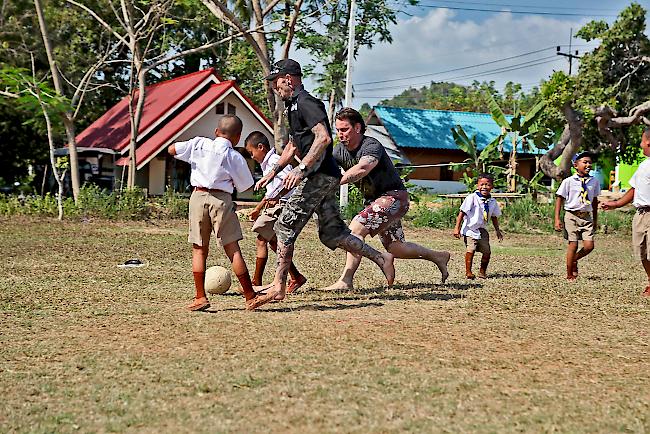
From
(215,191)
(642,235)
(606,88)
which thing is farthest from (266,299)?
(606,88)

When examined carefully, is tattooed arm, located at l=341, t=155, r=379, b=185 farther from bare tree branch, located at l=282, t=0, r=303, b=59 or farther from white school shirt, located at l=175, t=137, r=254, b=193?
bare tree branch, located at l=282, t=0, r=303, b=59

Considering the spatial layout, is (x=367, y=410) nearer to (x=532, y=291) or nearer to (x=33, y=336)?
(x=33, y=336)

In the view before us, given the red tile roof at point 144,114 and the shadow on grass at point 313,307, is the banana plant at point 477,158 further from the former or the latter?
the shadow on grass at point 313,307

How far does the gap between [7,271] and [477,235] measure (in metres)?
5.94

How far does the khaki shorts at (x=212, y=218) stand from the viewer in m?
7.20

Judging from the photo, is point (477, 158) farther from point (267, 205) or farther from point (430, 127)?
point (430, 127)

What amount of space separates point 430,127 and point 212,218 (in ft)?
127

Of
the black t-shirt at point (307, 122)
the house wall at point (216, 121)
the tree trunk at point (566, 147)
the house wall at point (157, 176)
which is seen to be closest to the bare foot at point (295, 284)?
the black t-shirt at point (307, 122)

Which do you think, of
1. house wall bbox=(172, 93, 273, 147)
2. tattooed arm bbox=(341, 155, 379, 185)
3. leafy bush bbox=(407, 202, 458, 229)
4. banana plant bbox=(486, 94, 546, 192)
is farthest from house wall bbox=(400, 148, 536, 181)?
tattooed arm bbox=(341, 155, 379, 185)

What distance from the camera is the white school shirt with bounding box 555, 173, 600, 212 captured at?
1056cm

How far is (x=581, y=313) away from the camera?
7.76 m

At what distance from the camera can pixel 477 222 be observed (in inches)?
419

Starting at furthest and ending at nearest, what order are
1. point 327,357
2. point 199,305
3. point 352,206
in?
point 352,206, point 199,305, point 327,357

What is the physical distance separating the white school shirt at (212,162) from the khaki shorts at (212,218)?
0.31 feet
